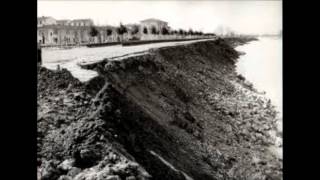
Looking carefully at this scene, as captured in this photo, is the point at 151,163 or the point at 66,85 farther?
the point at 66,85

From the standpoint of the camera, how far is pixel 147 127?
12094mm

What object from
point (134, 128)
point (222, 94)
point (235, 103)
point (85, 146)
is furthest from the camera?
point (222, 94)

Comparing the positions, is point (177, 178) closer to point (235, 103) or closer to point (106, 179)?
point (106, 179)

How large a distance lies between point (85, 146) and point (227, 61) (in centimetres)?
2516

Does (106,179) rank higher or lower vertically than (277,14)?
lower

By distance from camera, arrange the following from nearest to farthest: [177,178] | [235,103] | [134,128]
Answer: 1. [177,178]
2. [134,128]
3. [235,103]

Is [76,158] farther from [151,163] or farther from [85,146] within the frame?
[151,163]

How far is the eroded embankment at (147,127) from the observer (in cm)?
968

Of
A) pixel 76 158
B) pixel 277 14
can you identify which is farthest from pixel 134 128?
pixel 277 14

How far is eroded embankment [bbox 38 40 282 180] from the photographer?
968cm

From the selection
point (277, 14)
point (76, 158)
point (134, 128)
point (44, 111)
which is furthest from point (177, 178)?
point (277, 14)

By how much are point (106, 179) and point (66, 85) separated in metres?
3.59
